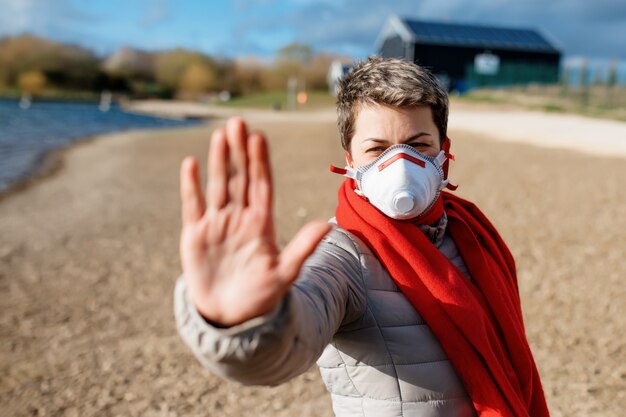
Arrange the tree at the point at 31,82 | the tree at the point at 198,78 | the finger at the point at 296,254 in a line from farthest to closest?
the tree at the point at 31,82
the tree at the point at 198,78
the finger at the point at 296,254

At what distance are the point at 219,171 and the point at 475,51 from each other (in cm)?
3888

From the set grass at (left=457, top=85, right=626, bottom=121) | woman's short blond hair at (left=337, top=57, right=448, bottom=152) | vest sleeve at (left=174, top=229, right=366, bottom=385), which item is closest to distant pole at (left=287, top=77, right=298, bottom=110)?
grass at (left=457, top=85, right=626, bottom=121)

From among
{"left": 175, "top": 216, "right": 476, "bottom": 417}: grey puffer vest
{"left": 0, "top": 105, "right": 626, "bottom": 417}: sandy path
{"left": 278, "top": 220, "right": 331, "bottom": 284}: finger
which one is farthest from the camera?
{"left": 0, "top": 105, "right": 626, "bottom": 417}: sandy path

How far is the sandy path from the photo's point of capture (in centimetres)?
391

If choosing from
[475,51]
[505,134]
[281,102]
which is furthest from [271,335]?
[281,102]

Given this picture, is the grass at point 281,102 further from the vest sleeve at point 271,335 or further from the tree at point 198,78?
the vest sleeve at point 271,335

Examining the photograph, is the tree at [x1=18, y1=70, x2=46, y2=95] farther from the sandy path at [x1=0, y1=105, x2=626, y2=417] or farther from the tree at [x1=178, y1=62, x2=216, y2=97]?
the sandy path at [x1=0, y1=105, x2=626, y2=417]

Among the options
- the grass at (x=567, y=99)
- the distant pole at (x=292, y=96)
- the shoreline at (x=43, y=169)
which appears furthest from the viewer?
the distant pole at (x=292, y=96)

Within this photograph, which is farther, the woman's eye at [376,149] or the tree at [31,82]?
the tree at [31,82]

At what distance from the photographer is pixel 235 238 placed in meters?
1.05

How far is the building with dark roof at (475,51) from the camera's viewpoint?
33750 mm

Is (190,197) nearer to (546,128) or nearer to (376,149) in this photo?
(376,149)

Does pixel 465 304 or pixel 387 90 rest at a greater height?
pixel 387 90

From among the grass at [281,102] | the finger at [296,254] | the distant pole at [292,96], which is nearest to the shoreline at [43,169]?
the finger at [296,254]
